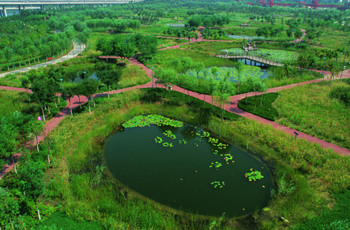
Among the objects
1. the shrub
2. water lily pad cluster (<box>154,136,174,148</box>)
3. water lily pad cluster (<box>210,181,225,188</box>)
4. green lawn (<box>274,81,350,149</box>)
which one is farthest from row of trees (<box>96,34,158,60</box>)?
water lily pad cluster (<box>210,181,225,188</box>)

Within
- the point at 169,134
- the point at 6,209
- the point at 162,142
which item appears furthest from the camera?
the point at 169,134

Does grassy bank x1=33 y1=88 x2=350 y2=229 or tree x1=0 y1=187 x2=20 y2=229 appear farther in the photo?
grassy bank x1=33 y1=88 x2=350 y2=229

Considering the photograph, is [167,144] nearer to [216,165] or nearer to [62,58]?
[216,165]

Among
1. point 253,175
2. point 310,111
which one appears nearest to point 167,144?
point 253,175

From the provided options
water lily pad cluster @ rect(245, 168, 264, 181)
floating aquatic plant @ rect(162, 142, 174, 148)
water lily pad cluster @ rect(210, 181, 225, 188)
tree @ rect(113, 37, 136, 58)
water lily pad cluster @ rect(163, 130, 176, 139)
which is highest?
tree @ rect(113, 37, 136, 58)

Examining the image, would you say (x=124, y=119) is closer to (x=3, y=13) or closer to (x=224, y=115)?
(x=224, y=115)

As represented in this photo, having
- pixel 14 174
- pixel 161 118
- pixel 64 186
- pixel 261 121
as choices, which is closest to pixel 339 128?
pixel 261 121

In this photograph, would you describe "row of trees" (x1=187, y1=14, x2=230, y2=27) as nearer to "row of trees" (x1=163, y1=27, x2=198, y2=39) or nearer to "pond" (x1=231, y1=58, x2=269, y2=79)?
"row of trees" (x1=163, y1=27, x2=198, y2=39)

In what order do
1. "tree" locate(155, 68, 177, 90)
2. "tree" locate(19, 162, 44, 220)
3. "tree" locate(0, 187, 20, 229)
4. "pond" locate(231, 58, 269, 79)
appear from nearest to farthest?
1. "tree" locate(0, 187, 20, 229)
2. "tree" locate(19, 162, 44, 220)
3. "tree" locate(155, 68, 177, 90)
4. "pond" locate(231, 58, 269, 79)
